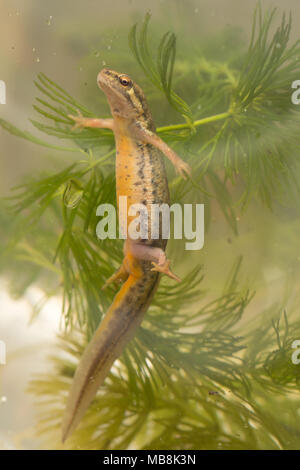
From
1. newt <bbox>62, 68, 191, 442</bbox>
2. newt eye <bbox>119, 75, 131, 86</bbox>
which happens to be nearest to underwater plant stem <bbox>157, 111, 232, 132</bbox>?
newt <bbox>62, 68, 191, 442</bbox>

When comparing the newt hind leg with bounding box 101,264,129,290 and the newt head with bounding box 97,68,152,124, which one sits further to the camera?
the newt hind leg with bounding box 101,264,129,290

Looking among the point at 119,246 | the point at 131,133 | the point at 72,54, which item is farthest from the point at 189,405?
the point at 72,54

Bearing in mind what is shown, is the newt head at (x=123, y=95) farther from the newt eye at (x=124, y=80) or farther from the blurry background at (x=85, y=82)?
the blurry background at (x=85, y=82)

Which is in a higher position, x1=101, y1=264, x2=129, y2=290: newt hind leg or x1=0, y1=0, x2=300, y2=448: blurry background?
x1=0, y1=0, x2=300, y2=448: blurry background

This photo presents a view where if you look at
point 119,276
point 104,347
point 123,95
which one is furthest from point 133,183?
point 104,347

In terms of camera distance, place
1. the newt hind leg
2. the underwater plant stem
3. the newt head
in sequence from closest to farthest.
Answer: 1. the newt head
2. the underwater plant stem
3. the newt hind leg

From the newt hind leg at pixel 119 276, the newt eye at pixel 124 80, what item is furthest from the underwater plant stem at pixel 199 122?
the newt hind leg at pixel 119 276

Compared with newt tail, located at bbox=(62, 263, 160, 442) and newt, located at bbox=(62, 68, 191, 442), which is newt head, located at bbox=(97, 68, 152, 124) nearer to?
newt, located at bbox=(62, 68, 191, 442)
